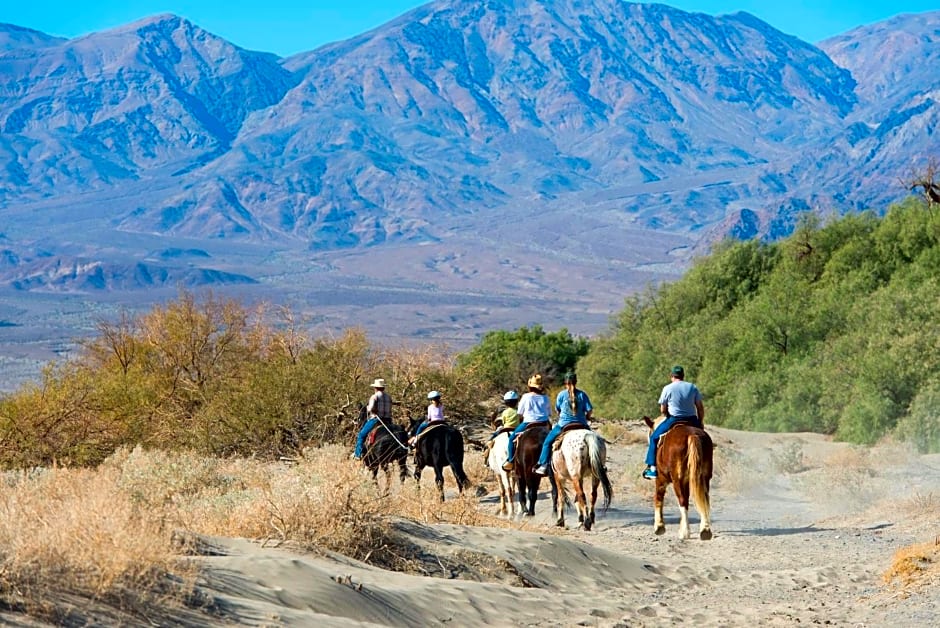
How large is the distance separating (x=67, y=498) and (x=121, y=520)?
1.38 m

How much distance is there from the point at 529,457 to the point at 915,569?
25.8ft

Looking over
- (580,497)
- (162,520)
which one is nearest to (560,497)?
(580,497)

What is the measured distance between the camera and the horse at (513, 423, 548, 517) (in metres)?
19.4

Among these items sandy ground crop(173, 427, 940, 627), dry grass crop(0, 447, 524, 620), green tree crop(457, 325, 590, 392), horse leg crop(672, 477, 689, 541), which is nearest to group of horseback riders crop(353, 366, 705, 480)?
horse leg crop(672, 477, 689, 541)

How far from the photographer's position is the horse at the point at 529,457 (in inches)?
764

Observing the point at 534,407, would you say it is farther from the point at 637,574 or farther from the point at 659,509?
the point at 637,574

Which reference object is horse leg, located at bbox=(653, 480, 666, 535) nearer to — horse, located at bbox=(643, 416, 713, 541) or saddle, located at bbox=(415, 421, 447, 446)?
horse, located at bbox=(643, 416, 713, 541)

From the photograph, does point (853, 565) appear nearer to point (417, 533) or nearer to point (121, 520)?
point (417, 533)

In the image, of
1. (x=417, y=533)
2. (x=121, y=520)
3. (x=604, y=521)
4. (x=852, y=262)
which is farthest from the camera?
(x=852, y=262)

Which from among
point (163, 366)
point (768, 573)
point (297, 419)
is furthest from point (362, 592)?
point (163, 366)

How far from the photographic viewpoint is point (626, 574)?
45.3 ft

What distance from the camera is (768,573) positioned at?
1424cm

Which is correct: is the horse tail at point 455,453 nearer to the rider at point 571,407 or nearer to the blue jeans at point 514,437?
the blue jeans at point 514,437

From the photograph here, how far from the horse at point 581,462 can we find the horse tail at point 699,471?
1398 mm
